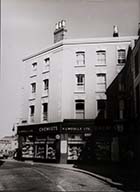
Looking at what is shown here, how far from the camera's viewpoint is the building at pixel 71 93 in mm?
21734

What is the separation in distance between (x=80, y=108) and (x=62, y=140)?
8.59 feet

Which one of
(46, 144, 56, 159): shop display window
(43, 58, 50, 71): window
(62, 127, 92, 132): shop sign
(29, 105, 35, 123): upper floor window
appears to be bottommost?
(46, 144, 56, 159): shop display window

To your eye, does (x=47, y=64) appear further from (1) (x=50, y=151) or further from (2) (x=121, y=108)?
(2) (x=121, y=108)

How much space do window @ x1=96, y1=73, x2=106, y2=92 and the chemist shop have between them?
2552 millimetres

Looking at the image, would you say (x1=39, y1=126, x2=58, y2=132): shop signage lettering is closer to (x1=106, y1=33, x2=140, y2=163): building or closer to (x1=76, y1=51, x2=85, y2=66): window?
(x1=106, y1=33, x2=140, y2=163): building

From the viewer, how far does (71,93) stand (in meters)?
22.6

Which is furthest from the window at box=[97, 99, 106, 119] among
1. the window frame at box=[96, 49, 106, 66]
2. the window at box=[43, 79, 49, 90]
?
the window at box=[43, 79, 49, 90]

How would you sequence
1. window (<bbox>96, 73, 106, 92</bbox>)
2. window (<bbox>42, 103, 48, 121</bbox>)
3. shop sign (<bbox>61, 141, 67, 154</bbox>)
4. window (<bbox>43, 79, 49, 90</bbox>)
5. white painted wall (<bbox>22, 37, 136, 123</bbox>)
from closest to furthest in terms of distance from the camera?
shop sign (<bbox>61, 141, 67, 154</bbox>) < white painted wall (<bbox>22, 37, 136, 123</bbox>) < window (<bbox>96, 73, 106, 92</bbox>) < window (<bbox>42, 103, 48, 121</bbox>) < window (<bbox>43, 79, 49, 90</bbox>)

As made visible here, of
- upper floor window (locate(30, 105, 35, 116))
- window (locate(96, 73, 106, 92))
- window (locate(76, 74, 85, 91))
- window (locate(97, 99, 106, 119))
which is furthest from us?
upper floor window (locate(30, 105, 35, 116))

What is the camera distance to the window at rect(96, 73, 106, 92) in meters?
22.5

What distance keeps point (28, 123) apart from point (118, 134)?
7.45 metres

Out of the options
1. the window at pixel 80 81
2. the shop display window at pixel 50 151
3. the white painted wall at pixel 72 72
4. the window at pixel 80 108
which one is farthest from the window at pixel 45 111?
the window at pixel 80 81

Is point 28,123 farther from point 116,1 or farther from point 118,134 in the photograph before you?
point 116,1

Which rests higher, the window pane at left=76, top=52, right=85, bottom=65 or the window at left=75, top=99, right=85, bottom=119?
the window pane at left=76, top=52, right=85, bottom=65
